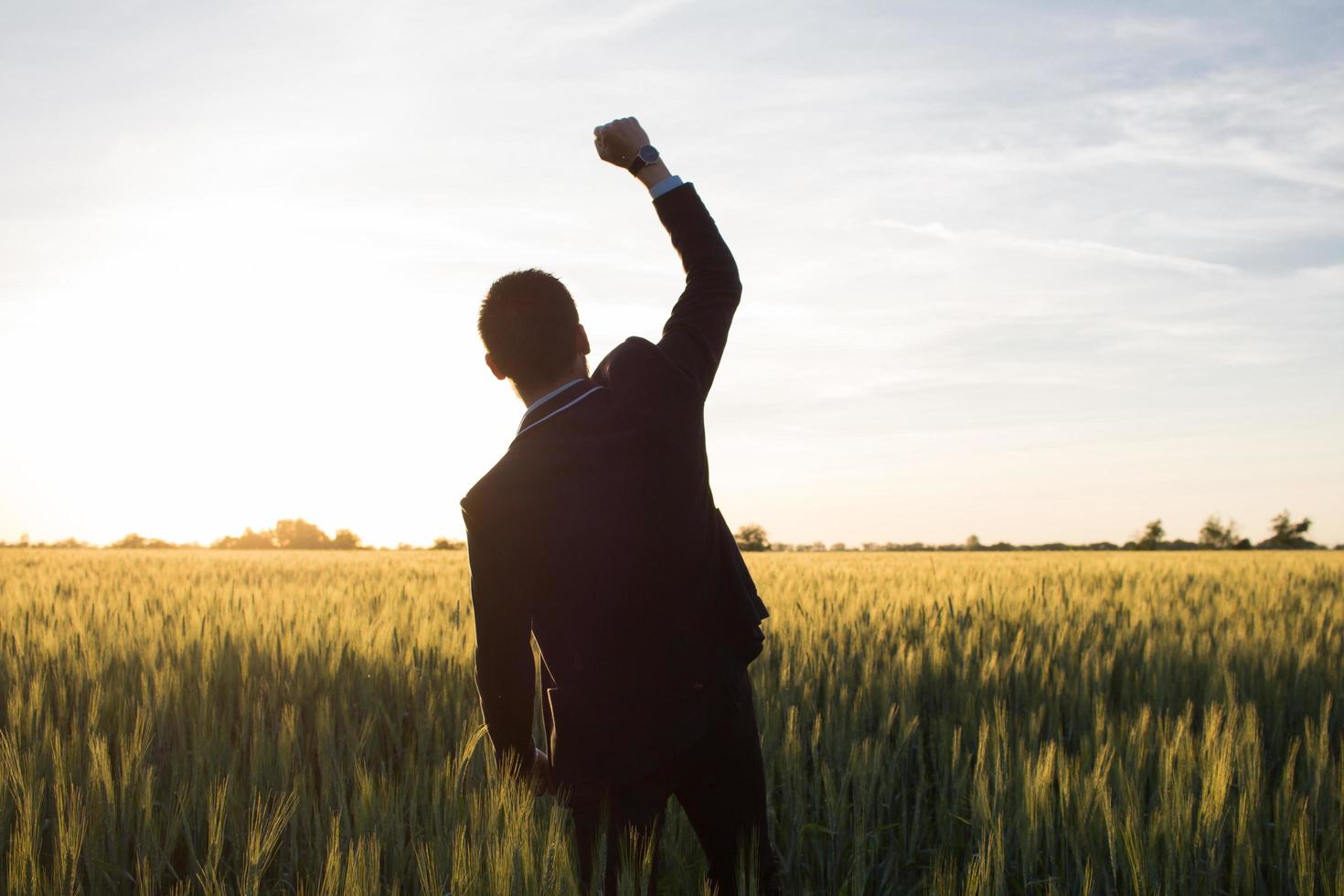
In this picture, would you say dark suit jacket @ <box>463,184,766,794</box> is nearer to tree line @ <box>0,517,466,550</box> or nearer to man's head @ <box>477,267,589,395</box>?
man's head @ <box>477,267,589,395</box>

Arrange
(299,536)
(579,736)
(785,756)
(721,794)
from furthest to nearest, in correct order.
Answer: (299,536) < (785,756) < (721,794) < (579,736)

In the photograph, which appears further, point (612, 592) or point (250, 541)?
point (250, 541)

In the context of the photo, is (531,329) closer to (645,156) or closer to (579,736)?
(645,156)

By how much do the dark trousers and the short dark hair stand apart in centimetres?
74

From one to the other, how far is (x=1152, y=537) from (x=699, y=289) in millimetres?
41789

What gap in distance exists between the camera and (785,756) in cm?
304

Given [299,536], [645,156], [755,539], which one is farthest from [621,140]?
[299,536]

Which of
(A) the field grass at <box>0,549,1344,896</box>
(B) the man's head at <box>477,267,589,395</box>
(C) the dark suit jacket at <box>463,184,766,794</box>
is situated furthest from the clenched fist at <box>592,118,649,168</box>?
(A) the field grass at <box>0,549,1344,896</box>

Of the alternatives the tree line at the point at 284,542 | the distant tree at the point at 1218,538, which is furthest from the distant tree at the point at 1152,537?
the tree line at the point at 284,542

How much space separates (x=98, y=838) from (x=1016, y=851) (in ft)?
7.68

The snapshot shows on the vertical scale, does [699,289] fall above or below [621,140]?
below

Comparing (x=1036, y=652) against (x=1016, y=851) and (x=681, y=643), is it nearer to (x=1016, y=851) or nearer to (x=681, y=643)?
(x=1016, y=851)

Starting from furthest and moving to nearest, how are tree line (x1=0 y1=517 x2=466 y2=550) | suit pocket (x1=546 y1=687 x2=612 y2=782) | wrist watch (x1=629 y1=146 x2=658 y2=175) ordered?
1. tree line (x1=0 y1=517 x2=466 y2=550)
2. wrist watch (x1=629 y1=146 x2=658 y2=175)
3. suit pocket (x1=546 y1=687 x2=612 y2=782)

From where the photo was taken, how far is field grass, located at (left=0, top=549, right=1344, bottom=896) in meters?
2.23
